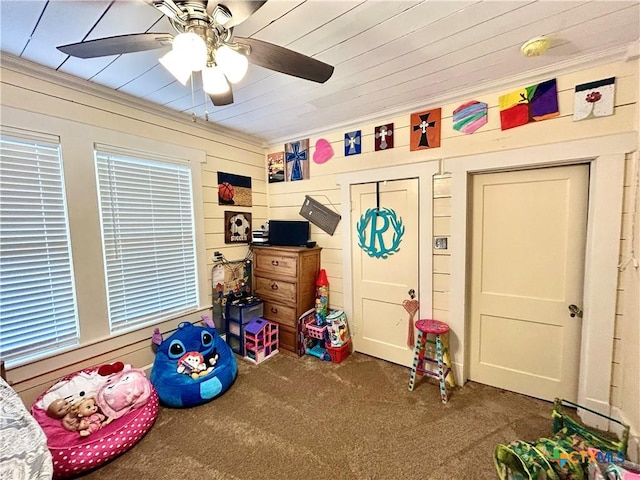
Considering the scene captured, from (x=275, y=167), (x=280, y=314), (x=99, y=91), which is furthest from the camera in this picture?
(x=275, y=167)

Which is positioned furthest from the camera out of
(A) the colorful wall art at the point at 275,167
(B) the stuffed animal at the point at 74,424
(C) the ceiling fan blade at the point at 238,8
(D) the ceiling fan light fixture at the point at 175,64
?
(A) the colorful wall art at the point at 275,167

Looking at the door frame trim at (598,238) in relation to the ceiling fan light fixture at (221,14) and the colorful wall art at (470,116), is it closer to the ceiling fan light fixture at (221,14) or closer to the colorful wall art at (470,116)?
the colorful wall art at (470,116)

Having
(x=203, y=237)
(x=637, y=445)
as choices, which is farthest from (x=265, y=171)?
(x=637, y=445)

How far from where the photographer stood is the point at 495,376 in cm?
232

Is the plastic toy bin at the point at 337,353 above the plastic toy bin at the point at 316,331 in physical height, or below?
below

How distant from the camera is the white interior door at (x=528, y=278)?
1.98 m

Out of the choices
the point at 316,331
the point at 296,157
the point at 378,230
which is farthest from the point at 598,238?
the point at 296,157

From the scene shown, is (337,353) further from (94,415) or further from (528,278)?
(94,415)

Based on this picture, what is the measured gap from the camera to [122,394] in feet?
6.06

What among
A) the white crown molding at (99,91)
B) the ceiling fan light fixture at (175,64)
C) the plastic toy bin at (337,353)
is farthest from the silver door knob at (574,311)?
the white crown molding at (99,91)

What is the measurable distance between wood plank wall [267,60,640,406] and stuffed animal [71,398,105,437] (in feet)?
6.92

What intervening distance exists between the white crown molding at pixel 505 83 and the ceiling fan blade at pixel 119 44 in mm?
1910

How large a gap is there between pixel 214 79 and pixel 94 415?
216 cm

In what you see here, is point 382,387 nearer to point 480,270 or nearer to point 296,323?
point 296,323
